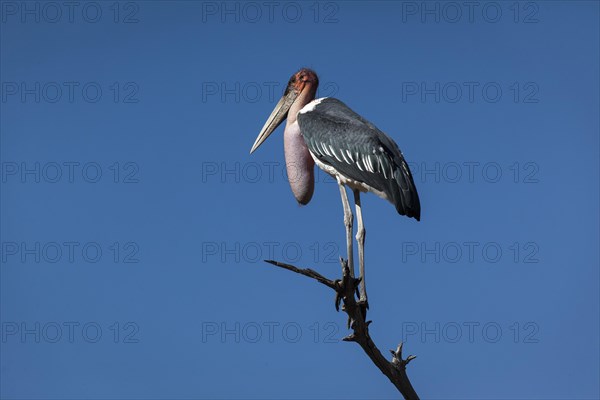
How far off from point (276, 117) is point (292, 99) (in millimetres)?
253

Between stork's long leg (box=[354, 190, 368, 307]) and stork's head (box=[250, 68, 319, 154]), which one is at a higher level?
stork's head (box=[250, 68, 319, 154])

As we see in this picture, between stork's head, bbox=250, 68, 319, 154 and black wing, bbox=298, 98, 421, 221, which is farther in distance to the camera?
stork's head, bbox=250, 68, 319, 154

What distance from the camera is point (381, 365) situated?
9.27 meters

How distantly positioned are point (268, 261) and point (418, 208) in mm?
1640

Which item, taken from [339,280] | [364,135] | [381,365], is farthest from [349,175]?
[381,365]

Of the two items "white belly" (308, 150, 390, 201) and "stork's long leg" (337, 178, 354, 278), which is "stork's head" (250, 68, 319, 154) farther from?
"stork's long leg" (337, 178, 354, 278)

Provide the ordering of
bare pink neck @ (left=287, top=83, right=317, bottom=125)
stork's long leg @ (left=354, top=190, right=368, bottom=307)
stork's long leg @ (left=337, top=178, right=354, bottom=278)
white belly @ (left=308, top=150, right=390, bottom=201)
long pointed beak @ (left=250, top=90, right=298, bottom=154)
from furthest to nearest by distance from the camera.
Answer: long pointed beak @ (left=250, top=90, right=298, bottom=154)
bare pink neck @ (left=287, top=83, right=317, bottom=125)
stork's long leg @ (left=337, top=178, right=354, bottom=278)
white belly @ (left=308, top=150, right=390, bottom=201)
stork's long leg @ (left=354, top=190, right=368, bottom=307)

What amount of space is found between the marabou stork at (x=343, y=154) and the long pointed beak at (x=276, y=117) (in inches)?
1.3

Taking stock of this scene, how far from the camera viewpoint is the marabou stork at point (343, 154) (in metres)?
9.46

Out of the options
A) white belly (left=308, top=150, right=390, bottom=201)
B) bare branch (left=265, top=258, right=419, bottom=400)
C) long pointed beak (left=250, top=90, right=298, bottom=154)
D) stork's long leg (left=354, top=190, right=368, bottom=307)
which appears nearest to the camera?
bare branch (left=265, top=258, right=419, bottom=400)

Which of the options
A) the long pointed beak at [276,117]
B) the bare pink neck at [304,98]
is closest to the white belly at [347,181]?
the bare pink neck at [304,98]

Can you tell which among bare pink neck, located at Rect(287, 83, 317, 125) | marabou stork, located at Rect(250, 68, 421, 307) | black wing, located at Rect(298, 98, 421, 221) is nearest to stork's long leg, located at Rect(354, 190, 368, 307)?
marabou stork, located at Rect(250, 68, 421, 307)

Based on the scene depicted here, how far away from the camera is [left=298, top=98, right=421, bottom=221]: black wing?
9.41 metres

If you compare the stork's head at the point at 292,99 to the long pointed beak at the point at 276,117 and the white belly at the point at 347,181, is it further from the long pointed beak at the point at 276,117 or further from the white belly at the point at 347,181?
the white belly at the point at 347,181
